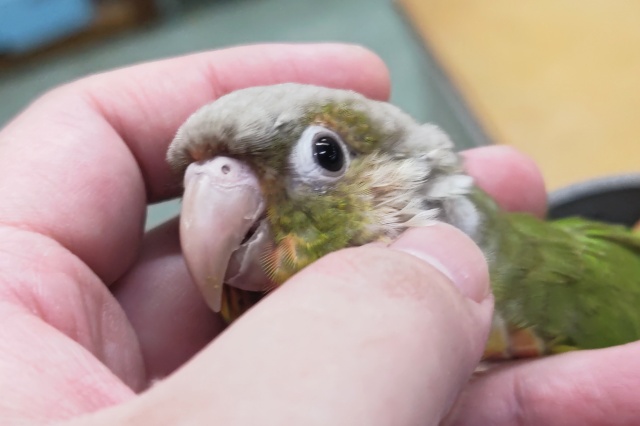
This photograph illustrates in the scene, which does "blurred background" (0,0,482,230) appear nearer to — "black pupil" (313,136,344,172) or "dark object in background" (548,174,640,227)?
"dark object in background" (548,174,640,227)

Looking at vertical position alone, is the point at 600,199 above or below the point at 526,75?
below

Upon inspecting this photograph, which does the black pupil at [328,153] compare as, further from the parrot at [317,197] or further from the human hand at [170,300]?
the human hand at [170,300]

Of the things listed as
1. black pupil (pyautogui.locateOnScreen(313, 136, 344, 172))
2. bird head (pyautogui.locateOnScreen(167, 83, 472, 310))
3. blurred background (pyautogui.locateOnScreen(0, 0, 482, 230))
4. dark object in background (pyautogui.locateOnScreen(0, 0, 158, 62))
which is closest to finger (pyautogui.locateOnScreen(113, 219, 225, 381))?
bird head (pyautogui.locateOnScreen(167, 83, 472, 310))

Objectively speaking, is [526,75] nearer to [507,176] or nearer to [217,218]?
[507,176]

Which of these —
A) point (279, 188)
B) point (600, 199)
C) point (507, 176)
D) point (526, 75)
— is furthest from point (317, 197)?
point (526, 75)

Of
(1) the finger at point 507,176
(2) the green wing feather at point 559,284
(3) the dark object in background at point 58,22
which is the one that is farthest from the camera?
(3) the dark object in background at point 58,22

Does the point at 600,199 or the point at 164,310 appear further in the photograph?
the point at 600,199

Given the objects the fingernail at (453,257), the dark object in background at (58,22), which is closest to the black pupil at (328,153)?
the fingernail at (453,257)
